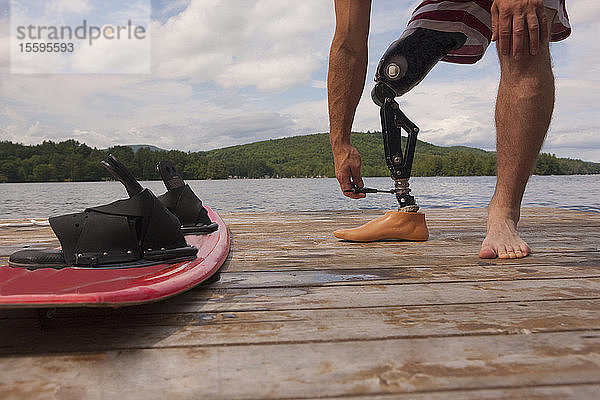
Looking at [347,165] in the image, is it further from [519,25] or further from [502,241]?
[519,25]

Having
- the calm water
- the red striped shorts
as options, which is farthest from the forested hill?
the red striped shorts

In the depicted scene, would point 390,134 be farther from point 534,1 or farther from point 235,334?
point 235,334

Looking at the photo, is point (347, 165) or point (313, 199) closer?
point (347, 165)

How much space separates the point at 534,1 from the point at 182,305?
1791 millimetres

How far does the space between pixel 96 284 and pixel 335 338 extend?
2.10 ft

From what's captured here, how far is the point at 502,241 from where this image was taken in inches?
84.4

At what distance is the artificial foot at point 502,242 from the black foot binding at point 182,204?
1395 millimetres

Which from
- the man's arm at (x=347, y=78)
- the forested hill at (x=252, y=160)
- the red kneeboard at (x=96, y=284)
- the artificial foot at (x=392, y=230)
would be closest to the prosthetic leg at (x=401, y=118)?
the artificial foot at (x=392, y=230)

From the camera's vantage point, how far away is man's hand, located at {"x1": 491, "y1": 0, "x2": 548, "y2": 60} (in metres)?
1.94

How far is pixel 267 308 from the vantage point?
4.39ft

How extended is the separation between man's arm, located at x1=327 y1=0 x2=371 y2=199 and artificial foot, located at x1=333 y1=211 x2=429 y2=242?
20 cm

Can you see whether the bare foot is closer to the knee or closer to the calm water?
the knee

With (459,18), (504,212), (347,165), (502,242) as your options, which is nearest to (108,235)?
(347,165)

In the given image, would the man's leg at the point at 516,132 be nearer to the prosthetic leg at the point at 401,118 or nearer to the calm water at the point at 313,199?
the prosthetic leg at the point at 401,118
